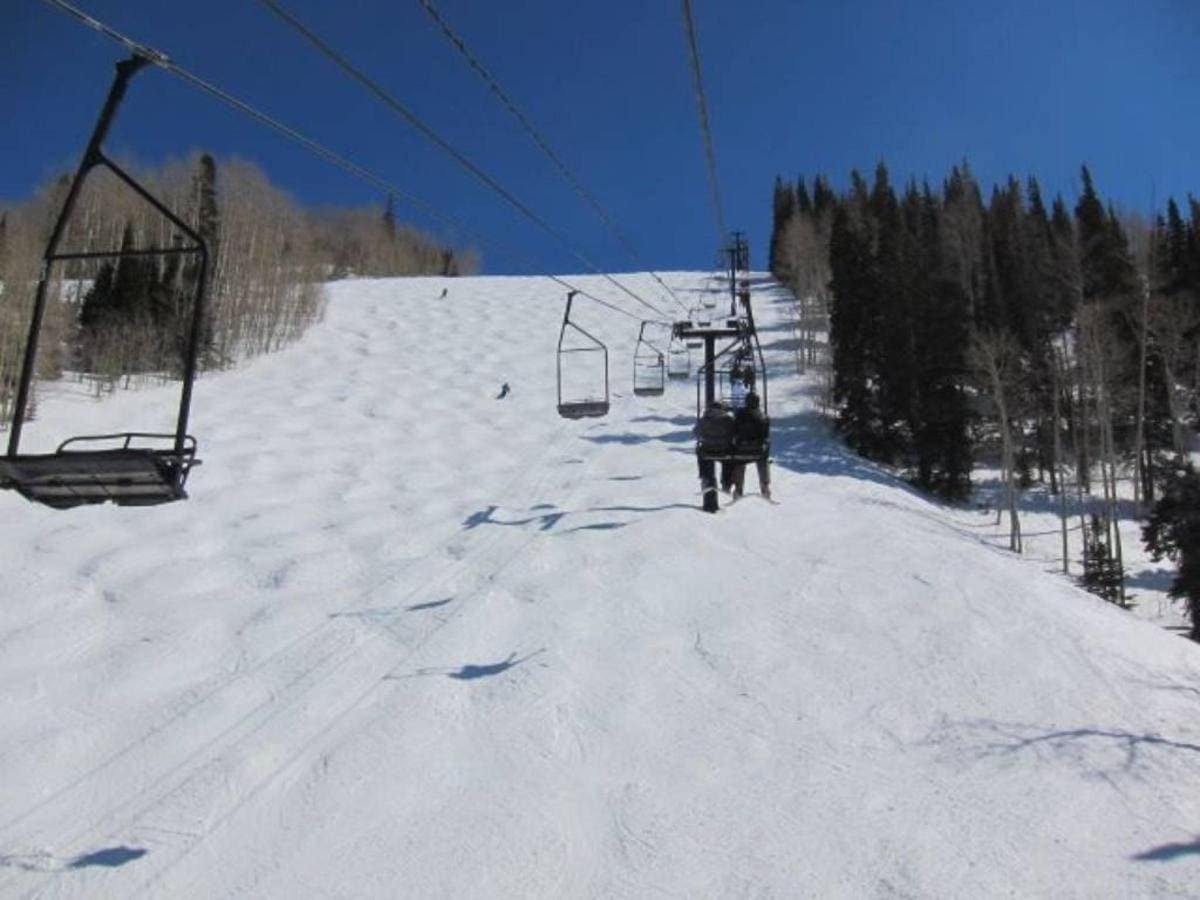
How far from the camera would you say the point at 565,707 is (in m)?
10.4

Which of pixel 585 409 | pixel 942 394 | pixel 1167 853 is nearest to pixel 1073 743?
pixel 1167 853

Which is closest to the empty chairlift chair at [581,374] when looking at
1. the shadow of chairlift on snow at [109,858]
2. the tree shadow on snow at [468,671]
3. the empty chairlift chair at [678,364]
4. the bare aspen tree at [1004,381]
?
the empty chairlift chair at [678,364]

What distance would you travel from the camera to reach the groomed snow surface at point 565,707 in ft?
25.6

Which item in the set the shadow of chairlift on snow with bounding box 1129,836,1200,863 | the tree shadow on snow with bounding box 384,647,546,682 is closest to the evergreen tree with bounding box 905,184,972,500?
the tree shadow on snow with bounding box 384,647,546,682

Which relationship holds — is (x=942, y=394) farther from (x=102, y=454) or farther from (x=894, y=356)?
(x=102, y=454)

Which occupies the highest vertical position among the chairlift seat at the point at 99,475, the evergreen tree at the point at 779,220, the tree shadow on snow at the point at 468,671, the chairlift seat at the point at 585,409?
the evergreen tree at the point at 779,220

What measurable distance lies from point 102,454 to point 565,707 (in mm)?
6527

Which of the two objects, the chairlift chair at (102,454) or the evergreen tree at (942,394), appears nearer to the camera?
the chairlift chair at (102,454)

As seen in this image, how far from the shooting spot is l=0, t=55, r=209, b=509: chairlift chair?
4.61 meters

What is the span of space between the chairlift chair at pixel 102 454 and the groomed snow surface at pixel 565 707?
3.74m

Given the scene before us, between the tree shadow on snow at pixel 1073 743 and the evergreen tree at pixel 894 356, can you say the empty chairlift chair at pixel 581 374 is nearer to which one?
the evergreen tree at pixel 894 356

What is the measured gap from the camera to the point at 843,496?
2288cm

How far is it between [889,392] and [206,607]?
2828cm

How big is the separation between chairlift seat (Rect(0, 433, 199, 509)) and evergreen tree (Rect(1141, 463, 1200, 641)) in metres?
21.8
